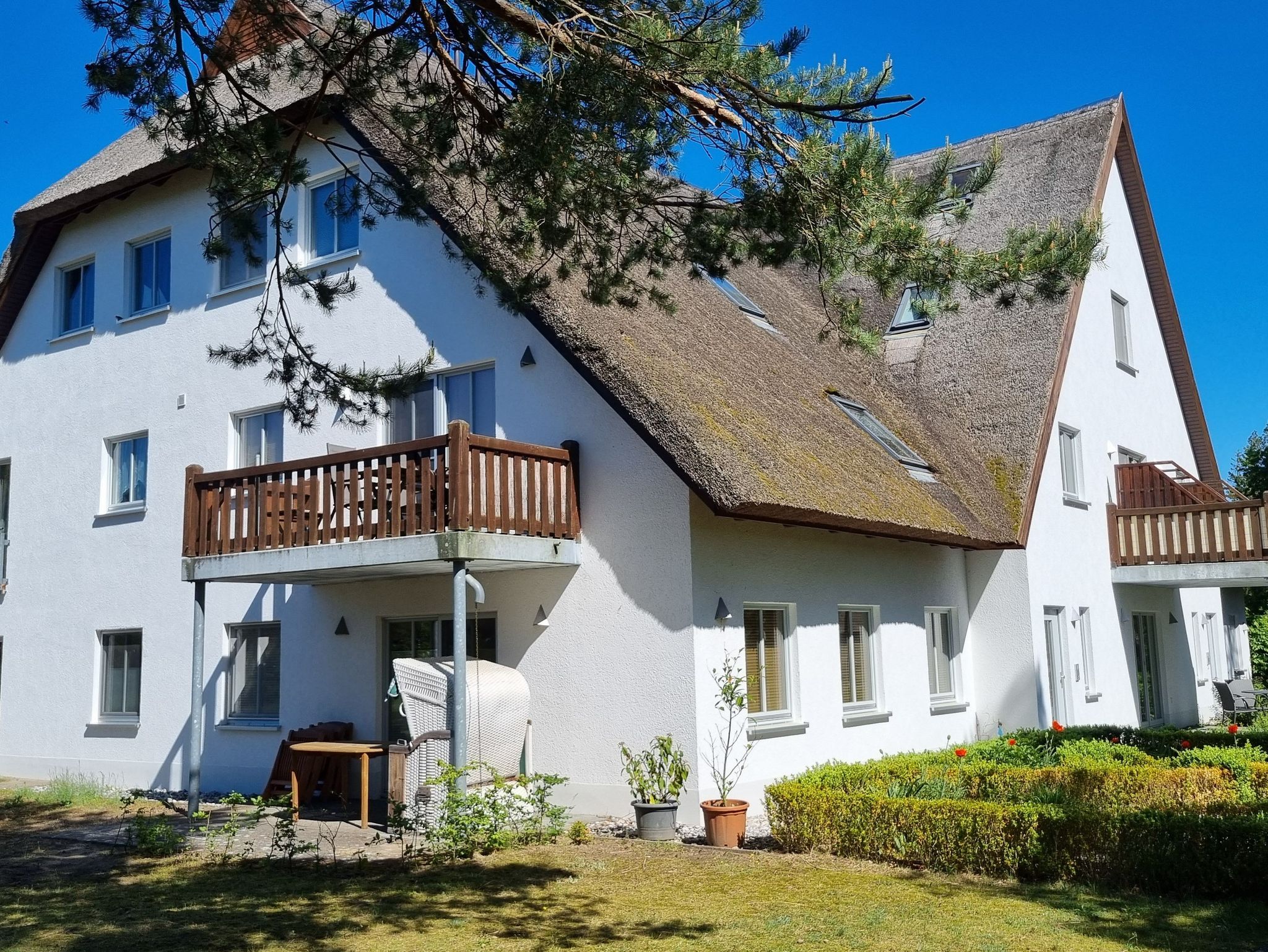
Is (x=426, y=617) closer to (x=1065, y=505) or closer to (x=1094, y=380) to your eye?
(x=1065, y=505)

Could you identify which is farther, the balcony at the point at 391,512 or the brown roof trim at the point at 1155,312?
the brown roof trim at the point at 1155,312

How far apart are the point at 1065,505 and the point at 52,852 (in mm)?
14489

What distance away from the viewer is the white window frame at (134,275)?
17.6 m

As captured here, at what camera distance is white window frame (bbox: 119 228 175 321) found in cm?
1759

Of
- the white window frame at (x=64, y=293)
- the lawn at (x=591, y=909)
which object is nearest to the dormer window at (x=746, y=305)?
the lawn at (x=591, y=909)

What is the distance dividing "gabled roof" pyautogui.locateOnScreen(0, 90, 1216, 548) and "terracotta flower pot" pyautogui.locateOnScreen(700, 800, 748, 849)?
2.71m

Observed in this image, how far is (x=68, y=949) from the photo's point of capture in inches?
301

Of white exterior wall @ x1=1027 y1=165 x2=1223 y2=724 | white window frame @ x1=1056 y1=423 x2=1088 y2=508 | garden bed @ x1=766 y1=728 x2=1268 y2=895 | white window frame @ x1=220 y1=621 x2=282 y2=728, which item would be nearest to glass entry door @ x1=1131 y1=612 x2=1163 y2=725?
white exterior wall @ x1=1027 y1=165 x2=1223 y2=724

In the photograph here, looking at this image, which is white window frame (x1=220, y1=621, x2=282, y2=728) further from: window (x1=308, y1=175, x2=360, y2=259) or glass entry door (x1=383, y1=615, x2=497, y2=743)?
window (x1=308, y1=175, x2=360, y2=259)

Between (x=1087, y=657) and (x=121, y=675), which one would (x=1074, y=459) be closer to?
(x=1087, y=657)

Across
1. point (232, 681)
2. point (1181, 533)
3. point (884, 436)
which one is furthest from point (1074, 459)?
point (232, 681)

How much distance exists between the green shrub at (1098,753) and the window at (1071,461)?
650 centimetres

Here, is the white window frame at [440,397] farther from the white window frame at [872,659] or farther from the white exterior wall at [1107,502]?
the white exterior wall at [1107,502]

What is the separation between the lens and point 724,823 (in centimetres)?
1118
